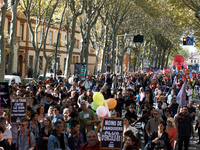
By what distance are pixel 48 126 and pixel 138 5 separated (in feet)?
100

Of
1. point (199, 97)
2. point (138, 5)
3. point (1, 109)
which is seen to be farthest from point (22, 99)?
point (138, 5)

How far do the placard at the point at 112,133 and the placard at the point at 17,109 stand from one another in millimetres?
2638

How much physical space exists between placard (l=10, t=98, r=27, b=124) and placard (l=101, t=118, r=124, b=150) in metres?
2.64

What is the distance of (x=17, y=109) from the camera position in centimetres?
863

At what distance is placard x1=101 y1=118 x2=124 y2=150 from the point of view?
6.57 meters

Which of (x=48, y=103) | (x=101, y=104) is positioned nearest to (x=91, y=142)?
(x=101, y=104)

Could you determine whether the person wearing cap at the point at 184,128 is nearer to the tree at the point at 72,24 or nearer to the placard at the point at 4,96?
the placard at the point at 4,96

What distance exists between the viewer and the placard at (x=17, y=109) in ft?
27.7

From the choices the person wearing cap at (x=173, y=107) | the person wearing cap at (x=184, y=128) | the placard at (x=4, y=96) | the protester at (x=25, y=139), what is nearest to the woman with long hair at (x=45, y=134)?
the protester at (x=25, y=139)

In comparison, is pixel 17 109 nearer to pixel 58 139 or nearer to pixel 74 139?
pixel 74 139

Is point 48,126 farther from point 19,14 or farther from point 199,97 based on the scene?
point 19,14

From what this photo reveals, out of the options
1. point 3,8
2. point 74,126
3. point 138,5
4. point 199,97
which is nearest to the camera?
point 74,126

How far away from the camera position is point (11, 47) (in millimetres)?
19984

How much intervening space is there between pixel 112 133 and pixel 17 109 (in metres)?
2.91
